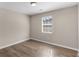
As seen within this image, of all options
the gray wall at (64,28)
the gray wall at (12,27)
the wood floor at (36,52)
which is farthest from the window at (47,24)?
the wood floor at (36,52)

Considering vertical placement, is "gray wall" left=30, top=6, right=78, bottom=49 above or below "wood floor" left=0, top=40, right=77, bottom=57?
above

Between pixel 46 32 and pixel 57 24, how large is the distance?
1030 millimetres

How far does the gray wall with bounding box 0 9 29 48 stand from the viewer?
3389 mm

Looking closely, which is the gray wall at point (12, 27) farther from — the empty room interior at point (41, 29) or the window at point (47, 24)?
the window at point (47, 24)

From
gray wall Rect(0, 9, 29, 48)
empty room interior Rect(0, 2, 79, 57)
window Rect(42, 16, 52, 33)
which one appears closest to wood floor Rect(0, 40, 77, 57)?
empty room interior Rect(0, 2, 79, 57)

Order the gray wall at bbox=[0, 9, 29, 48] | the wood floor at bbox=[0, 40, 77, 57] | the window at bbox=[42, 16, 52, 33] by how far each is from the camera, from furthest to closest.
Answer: the window at bbox=[42, 16, 52, 33] → the gray wall at bbox=[0, 9, 29, 48] → the wood floor at bbox=[0, 40, 77, 57]

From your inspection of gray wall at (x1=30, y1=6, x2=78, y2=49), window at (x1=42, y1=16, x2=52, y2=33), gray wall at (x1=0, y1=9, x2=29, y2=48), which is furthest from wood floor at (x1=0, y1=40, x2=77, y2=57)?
window at (x1=42, y1=16, x2=52, y2=33)

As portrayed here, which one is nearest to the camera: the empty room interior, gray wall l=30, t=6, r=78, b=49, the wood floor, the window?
the wood floor

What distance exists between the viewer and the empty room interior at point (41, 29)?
284 cm

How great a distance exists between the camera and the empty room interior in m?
2.84

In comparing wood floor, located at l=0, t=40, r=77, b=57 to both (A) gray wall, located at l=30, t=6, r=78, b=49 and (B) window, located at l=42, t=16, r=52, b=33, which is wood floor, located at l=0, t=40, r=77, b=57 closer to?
(A) gray wall, located at l=30, t=6, r=78, b=49

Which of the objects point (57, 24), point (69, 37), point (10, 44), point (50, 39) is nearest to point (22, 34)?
point (10, 44)

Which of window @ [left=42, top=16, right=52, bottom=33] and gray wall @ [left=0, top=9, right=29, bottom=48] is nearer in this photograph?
gray wall @ [left=0, top=9, right=29, bottom=48]

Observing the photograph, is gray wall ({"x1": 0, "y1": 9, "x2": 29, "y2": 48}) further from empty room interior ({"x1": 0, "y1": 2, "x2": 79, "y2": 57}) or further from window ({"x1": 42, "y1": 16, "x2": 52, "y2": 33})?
window ({"x1": 42, "y1": 16, "x2": 52, "y2": 33})
